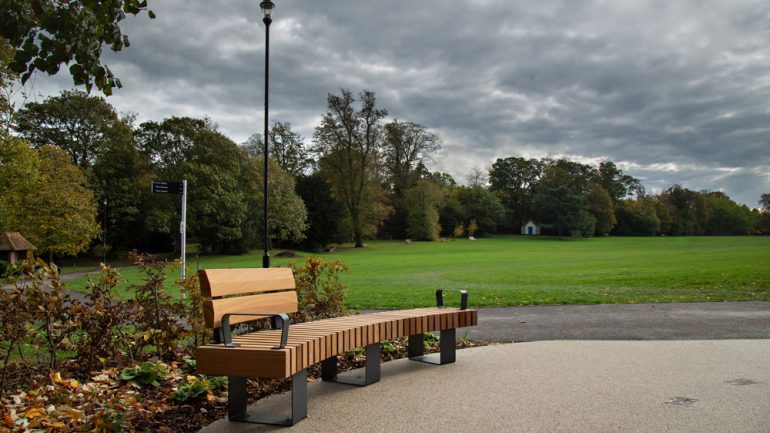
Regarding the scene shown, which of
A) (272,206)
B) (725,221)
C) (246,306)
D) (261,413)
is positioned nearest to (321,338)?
(261,413)

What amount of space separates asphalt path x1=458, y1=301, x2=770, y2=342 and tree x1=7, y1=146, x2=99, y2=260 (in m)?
30.9

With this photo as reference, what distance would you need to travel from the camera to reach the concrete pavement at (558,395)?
421 centimetres

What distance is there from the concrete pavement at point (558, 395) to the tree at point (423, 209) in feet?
205

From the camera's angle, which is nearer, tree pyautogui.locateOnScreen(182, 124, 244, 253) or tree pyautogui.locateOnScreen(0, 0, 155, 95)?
tree pyautogui.locateOnScreen(0, 0, 155, 95)

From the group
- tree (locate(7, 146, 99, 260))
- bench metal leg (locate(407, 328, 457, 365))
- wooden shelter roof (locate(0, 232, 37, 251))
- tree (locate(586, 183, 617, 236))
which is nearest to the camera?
bench metal leg (locate(407, 328, 457, 365))

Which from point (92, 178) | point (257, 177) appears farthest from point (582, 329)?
point (257, 177)

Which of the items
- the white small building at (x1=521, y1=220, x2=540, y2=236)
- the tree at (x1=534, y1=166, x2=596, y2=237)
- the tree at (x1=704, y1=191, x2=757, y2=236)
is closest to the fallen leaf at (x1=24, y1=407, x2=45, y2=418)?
the tree at (x1=534, y1=166, x2=596, y2=237)

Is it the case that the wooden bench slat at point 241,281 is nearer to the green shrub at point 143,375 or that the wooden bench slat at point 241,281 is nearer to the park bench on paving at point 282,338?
the park bench on paving at point 282,338

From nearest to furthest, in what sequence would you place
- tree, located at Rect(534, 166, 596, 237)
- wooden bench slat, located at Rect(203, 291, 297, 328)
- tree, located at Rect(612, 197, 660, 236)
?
wooden bench slat, located at Rect(203, 291, 297, 328) < tree, located at Rect(534, 166, 596, 237) < tree, located at Rect(612, 197, 660, 236)

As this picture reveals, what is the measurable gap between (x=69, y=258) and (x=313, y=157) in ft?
88.2

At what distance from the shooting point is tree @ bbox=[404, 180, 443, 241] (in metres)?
69.5

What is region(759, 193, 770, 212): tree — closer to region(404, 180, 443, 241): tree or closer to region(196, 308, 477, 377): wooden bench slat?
region(404, 180, 443, 241): tree

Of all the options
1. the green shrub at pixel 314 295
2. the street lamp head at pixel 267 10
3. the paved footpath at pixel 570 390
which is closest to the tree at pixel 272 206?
Answer: the street lamp head at pixel 267 10

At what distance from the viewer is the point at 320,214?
180ft
